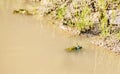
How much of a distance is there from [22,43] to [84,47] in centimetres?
124

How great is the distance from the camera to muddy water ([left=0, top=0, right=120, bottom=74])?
20.0 ft

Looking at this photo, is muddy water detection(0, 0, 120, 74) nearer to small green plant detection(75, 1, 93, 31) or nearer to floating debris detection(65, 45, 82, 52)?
floating debris detection(65, 45, 82, 52)

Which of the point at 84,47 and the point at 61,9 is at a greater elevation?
the point at 61,9

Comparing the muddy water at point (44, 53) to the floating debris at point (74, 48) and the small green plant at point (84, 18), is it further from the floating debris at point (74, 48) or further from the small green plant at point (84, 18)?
the small green plant at point (84, 18)

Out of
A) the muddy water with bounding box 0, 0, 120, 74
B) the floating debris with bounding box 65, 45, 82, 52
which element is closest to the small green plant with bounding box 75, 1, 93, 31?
the muddy water with bounding box 0, 0, 120, 74

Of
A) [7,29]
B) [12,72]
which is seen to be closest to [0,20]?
[7,29]

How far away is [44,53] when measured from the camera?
6.56 meters

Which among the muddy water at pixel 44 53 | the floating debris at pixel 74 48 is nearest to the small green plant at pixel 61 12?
the muddy water at pixel 44 53

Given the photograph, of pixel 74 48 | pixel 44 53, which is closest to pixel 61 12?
pixel 74 48

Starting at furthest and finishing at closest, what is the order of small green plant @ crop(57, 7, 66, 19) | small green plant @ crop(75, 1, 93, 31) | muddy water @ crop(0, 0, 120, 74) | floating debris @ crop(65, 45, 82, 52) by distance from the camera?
small green plant @ crop(57, 7, 66, 19)
small green plant @ crop(75, 1, 93, 31)
floating debris @ crop(65, 45, 82, 52)
muddy water @ crop(0, 0, 120, 74)

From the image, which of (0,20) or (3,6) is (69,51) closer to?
(0,20)

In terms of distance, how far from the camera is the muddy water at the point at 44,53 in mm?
6105

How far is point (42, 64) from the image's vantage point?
20.4 ft

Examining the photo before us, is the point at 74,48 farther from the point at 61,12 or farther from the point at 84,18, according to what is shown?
the point at 61,12
